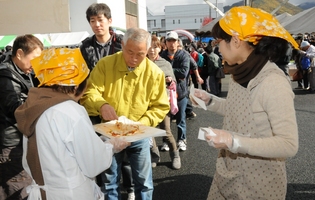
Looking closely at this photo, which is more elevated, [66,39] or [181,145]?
[66,39]

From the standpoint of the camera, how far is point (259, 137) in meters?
1.52

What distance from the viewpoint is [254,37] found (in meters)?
1.49

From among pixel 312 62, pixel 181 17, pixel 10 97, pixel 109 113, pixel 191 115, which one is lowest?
pixel 191 115

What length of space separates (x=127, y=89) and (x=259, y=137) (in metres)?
1.23

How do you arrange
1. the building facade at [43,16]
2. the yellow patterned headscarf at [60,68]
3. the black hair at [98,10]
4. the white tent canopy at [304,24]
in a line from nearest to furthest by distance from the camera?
the yellow patterned headscarf at [60,68], the black hair at [98,10], the white tent canopy at [304,24], the building facade at [43,16]

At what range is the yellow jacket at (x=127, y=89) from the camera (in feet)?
8.00

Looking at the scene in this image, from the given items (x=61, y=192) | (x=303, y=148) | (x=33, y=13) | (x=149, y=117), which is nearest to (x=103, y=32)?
(x=149, y=117)

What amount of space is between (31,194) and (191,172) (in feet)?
9.24

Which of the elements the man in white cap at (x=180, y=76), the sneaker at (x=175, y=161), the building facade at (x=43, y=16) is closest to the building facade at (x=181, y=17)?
the building facade at (x=43, y=16)

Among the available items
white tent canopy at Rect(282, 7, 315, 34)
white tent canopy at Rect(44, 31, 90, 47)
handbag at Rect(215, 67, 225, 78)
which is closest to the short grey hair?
handbag at Rect(215, 67, 225, 78)

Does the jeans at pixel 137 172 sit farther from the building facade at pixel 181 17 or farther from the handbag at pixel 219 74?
the building facade at pixel 181 17

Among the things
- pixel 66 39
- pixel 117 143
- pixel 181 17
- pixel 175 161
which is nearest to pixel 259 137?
pixel 117 143

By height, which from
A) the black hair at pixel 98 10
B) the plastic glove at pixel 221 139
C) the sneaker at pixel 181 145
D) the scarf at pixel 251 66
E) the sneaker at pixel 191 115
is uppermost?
the black hair at pixel 98 10

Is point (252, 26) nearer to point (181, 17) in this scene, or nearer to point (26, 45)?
point (26, 45)
